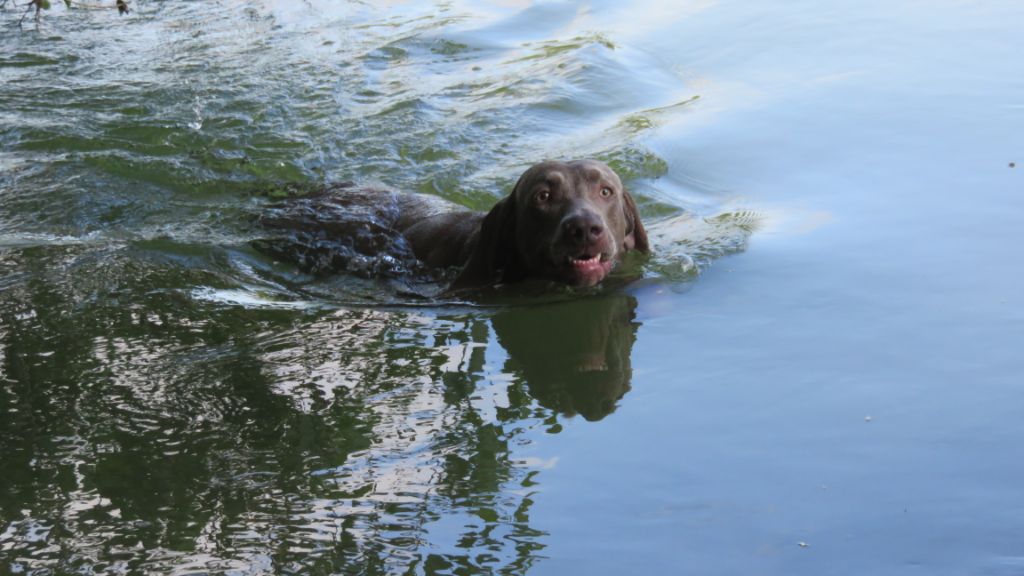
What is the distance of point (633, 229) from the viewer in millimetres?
7191

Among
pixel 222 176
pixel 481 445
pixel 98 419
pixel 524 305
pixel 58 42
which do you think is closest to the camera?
pixel 481 445

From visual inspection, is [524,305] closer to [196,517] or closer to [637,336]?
[637,336]

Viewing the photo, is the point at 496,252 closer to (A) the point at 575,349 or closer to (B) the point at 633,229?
(B) the point at 633,229

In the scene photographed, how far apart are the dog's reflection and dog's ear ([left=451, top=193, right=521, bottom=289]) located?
46 cm

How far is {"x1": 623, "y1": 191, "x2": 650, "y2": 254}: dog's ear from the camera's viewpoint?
7.11 metres

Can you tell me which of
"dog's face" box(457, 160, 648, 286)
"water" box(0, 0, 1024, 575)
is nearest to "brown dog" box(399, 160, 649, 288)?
"dog's face" box(457, 160, 648, 286)

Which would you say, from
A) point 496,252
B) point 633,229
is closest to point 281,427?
point 496,252

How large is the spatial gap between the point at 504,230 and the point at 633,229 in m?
0.81

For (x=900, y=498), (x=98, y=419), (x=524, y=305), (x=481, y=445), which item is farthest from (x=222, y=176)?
(x=900, y=498)

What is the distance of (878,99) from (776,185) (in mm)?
1982

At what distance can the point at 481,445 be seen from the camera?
4.68m

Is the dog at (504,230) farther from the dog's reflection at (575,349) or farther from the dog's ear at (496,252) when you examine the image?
the dog's reflection at (575,349)

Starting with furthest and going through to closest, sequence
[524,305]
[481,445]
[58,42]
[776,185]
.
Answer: [58,42] < [776,185] < [524,305] < [481,445]

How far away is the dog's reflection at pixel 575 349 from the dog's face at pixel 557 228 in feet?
0.72
